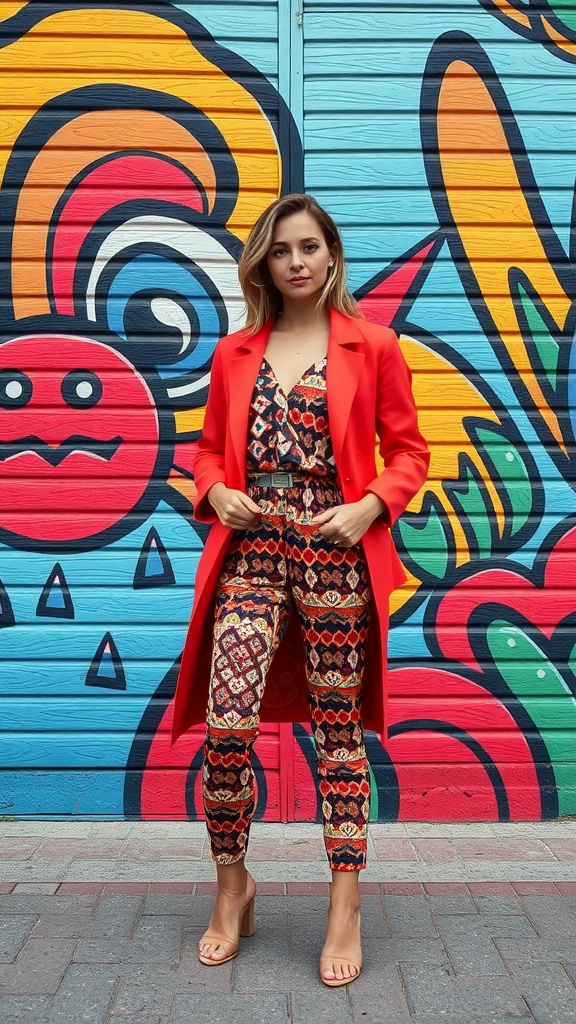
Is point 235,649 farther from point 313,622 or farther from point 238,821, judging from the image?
point 238,821

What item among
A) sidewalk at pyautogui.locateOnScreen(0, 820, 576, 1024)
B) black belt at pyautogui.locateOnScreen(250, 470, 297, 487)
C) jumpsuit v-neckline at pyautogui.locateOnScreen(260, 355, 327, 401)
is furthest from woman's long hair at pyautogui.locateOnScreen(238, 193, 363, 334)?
sidewalk at pyautogui.locateOnScreen(0, 820, 576, 1024)

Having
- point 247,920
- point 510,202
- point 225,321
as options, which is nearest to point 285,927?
point 247,920

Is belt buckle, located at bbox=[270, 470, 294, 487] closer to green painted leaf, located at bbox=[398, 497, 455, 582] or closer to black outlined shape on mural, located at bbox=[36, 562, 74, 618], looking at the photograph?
green painted leaf, located at bbox=[398, 497, 455, 582]

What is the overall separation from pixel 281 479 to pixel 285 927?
140 centimetres

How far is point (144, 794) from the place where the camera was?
13.9 feet

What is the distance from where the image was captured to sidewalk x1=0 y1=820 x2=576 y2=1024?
8.89 ft

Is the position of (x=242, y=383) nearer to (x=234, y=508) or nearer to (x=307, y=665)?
(x=234, y=508)

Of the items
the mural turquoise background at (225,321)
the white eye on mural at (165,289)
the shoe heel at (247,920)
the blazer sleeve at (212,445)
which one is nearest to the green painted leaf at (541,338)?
the mural turquoise background at (225,321)

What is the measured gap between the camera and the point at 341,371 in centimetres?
290

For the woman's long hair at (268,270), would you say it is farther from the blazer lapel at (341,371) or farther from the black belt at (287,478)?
the black belt at (287,478)

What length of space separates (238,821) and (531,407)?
2.19 metres

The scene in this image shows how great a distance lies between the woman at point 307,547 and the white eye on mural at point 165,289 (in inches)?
48.1

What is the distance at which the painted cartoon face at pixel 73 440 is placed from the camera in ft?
13.9

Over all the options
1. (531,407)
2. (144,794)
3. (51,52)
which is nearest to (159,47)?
(51,52)
